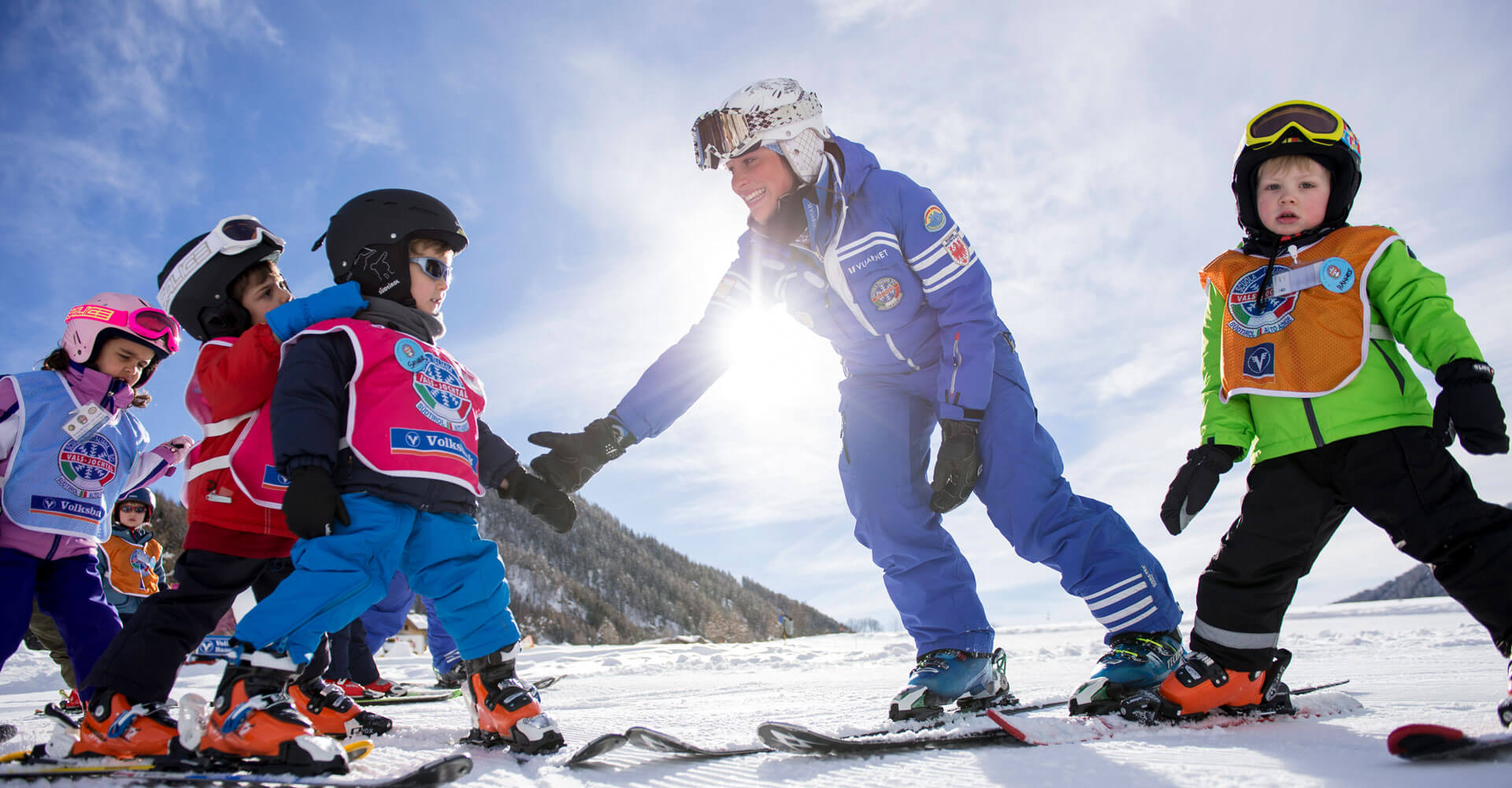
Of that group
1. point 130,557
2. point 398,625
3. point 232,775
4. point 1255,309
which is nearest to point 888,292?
point 1255,309

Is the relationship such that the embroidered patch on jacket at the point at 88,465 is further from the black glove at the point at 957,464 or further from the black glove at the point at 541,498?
the black glove at the point at 957,464

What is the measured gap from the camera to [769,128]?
114 inches

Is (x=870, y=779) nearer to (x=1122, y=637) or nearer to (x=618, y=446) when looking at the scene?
(x=1122, y=637)

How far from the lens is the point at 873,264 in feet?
9.21

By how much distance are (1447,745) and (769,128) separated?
2.59 metres

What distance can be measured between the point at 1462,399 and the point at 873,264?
170 cm

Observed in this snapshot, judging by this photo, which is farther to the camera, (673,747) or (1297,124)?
(1297,124)

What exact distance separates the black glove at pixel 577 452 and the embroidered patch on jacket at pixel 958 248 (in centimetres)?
144

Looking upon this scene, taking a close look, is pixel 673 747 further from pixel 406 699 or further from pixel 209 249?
pixel 406 699

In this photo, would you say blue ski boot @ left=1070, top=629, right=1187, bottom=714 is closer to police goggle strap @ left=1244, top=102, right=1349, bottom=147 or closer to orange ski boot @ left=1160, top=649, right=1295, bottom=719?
orange ski boot @ left=1160, top=649, right=1295, bottom=719

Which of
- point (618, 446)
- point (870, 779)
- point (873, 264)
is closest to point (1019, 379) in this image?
point (873, 264)

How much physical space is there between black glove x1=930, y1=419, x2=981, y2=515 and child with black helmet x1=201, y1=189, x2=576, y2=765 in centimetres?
136

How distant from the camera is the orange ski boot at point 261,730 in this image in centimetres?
172

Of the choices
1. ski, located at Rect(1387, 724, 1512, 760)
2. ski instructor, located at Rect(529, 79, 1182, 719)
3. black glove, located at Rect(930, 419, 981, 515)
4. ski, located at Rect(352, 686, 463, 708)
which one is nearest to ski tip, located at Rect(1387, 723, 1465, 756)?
ski, located at Rect(1387, 724, 1512, 760)
